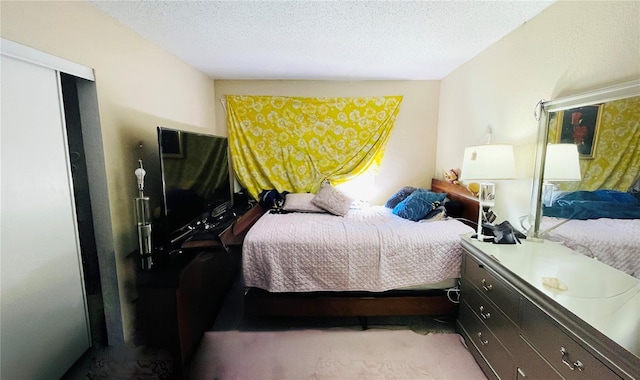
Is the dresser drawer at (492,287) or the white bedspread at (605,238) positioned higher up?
the white bedspread at (605,238)

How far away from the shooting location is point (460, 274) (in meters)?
2.02

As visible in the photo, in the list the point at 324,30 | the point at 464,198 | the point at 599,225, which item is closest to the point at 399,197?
the point at 464,198

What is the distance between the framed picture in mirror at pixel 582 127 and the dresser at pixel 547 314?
0.61 meters

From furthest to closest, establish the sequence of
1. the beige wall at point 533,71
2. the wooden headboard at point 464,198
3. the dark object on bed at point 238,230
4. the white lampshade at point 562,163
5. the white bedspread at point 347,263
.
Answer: the wooden headboard at point 464,198, the dark object on bed at point 238,230, the white bedspread at point 347,263, the white lampshade at point 562,163, the beige wall at point 533,71

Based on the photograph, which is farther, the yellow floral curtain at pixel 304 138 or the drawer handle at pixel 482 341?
the yellow floral curtain at pixel 304 138

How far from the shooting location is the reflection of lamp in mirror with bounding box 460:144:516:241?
186cm

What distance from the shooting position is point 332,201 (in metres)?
2.98

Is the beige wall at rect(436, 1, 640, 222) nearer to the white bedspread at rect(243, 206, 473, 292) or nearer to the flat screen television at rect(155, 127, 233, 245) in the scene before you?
the white bedspread at rect(243, 206, 473, 292)

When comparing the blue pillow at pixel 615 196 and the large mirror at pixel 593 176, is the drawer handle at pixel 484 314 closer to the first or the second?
the large mirror at pixel 593 176

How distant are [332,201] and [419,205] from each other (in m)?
0.91

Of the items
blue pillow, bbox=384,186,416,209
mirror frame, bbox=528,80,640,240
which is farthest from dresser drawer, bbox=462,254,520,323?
blue pillow, bbox=384,186,416,209

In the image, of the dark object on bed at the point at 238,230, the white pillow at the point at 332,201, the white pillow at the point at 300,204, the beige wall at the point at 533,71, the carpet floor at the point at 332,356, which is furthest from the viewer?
the white pillow at the point at 300,204

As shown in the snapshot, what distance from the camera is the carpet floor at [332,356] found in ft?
5.55

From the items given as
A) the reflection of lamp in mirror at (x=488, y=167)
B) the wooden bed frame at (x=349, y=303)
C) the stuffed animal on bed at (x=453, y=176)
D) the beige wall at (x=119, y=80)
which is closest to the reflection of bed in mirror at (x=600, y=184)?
the reflection of lamp in mirror at (x=488, y=167)
